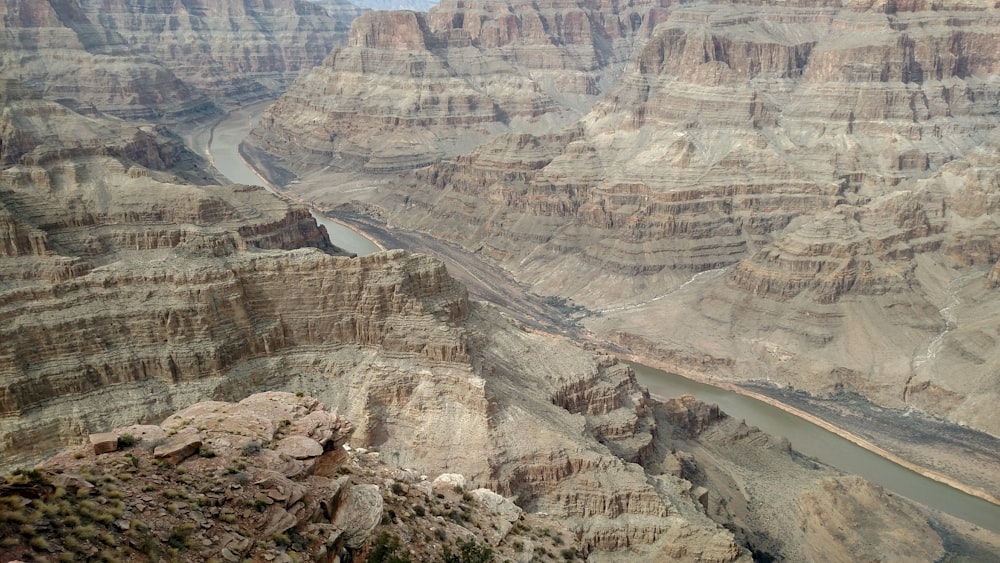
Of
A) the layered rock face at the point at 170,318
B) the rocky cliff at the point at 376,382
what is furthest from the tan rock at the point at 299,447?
the layered rock face at the point at 170,318

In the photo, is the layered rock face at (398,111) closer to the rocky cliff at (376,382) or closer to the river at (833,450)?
the river at (833,450)

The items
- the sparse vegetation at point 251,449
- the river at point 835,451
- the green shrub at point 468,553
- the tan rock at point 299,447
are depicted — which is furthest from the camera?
the river at point 835,451

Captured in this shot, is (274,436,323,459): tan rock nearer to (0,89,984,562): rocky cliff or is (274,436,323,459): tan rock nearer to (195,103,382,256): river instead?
(0,89,984,562): rocky cliff

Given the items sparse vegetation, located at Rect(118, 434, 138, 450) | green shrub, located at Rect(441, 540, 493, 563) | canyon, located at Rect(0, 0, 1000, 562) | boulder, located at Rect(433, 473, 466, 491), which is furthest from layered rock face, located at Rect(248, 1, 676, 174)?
sparse vegetation, located at Rect(118, 434, 138, 450)

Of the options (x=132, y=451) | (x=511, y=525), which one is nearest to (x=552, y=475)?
(x=511, y=525)

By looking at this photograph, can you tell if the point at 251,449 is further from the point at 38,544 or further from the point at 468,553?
the point at 38,544

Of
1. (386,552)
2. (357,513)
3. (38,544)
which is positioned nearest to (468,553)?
(386,552)
